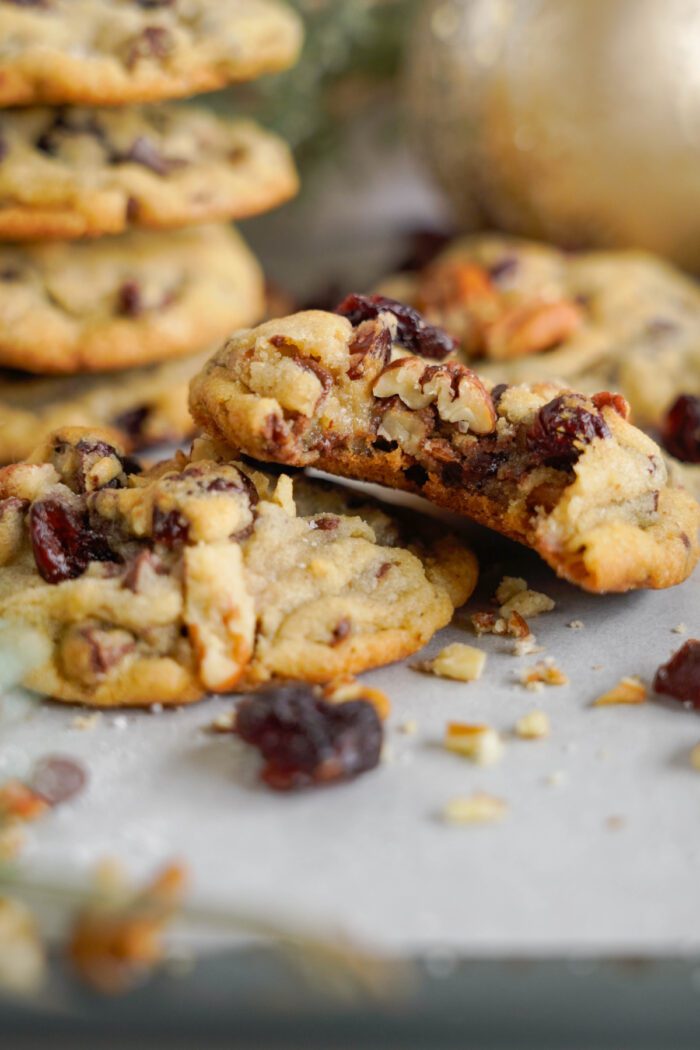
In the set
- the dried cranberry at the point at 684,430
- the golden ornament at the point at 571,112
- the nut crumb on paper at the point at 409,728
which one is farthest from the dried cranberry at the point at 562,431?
the golden ornament at the point at 571,112

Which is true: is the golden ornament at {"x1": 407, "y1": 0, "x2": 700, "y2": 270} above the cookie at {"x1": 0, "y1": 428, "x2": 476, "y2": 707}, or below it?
above

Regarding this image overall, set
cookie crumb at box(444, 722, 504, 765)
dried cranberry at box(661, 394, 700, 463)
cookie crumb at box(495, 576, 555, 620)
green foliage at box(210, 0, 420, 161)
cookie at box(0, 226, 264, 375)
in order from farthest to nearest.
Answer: green foliage at box(210, 0, 420, 161) < cookie at box(0, 226, 264, 375) < dried cranberry at box(661, 394, 700, 463) < cookie crumb at box(495, 576, 555, 620) < cookie crumb at box(444, 722, 504, 765)

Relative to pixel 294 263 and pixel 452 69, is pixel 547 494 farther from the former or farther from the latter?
pixel 294 263

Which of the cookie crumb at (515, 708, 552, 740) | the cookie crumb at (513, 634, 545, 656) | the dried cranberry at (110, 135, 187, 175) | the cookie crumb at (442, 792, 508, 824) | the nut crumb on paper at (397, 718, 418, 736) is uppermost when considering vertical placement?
the dried cranberry at (110, 135, 187, 175)

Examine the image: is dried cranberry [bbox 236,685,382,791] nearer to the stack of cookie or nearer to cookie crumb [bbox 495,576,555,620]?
cookie crumb [bbox 495,576,555,620]

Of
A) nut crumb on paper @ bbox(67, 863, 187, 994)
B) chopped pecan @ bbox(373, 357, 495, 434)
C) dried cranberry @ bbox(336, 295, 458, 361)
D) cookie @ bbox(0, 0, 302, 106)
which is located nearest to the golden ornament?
cookie @ bbox(0, 0, 302, 106)

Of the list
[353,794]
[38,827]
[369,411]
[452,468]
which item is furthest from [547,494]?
[38,827]
